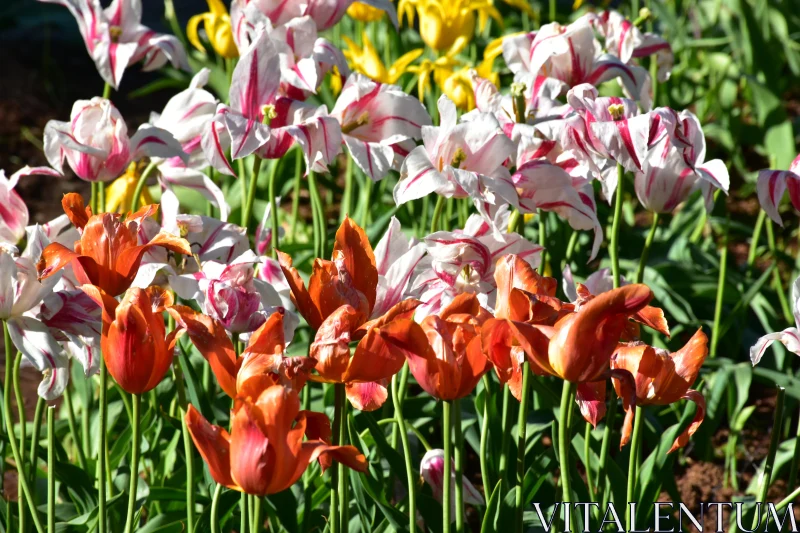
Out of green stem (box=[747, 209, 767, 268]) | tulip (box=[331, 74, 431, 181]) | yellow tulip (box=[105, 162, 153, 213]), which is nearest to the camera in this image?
tulip (box=[331, 74, 431, 181])

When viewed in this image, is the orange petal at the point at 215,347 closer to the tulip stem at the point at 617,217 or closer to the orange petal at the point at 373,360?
the orange petal at the point at 373,360

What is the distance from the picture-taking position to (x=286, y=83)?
1.36 m

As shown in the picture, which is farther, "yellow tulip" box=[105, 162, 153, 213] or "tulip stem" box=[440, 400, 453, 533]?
"yellow tulip" box=[105, 162, 153, 213]

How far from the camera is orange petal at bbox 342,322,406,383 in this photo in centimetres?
82

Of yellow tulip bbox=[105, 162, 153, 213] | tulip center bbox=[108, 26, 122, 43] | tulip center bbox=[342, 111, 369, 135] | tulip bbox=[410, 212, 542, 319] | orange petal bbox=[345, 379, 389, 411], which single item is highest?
tulip center bbox=[108, 26, 122, 43]

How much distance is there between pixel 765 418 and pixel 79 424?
1525 millimetres

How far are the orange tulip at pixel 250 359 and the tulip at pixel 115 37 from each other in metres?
0.89

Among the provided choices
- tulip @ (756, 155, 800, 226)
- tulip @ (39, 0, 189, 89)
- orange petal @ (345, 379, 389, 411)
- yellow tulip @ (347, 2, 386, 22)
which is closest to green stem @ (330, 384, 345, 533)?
orange petal @ (345, 379, 389, 411)

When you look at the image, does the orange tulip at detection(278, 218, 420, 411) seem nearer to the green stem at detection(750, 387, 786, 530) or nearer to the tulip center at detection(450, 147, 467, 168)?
the tulip center at detection(450, 147, 467, 168)

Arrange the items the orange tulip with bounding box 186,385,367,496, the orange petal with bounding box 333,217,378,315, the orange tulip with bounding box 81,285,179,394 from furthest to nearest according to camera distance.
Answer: the orange petal with bounding box 333,217,378,315
the orange tulip with bounding box 81,285,179,394
the orange tulip with bounding box 186,385,367,496

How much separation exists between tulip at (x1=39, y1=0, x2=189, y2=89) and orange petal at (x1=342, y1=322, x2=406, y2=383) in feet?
3.15

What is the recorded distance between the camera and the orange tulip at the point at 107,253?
930 millimetres

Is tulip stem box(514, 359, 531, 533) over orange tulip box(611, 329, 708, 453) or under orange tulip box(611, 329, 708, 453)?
under

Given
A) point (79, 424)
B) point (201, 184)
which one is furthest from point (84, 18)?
point (79, 424)
